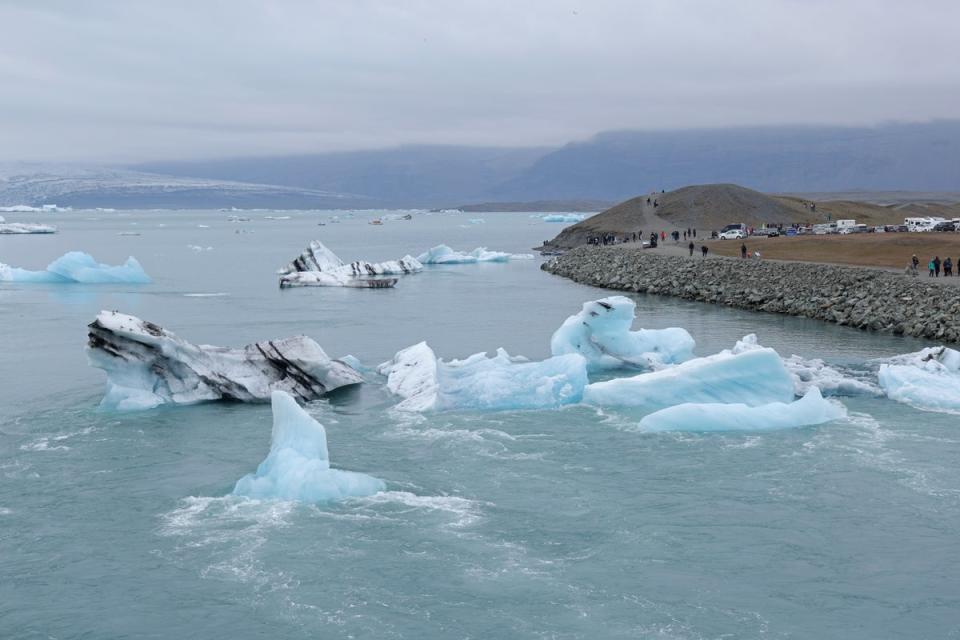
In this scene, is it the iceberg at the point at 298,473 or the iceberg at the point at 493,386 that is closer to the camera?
the iceberg at the point at 298,473

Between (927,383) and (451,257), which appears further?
(451,257)

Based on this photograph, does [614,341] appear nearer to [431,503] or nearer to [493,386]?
[493,386]

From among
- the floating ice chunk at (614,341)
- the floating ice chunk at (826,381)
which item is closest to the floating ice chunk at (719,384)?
the floating ice chunk at (826,381)

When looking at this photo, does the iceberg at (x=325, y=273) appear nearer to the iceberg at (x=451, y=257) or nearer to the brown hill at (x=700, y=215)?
the iceberg at (x=451, y=257)

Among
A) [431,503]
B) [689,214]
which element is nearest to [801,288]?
[431,503]

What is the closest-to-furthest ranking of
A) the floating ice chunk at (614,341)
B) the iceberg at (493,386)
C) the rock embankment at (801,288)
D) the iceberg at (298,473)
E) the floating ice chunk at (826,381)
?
the iceberg at (298,473) → the iceberg at (493,386) → the floating ice chunk at (826,381) → the floating ice chunk at (614,341) → the rock embankment at (801,288)

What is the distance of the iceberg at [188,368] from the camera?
18.5 metres

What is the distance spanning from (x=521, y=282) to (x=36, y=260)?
119 ft

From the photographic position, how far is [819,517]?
12.9 meters

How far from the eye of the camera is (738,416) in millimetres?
17266

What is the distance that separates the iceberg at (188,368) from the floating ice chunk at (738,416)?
736 cm

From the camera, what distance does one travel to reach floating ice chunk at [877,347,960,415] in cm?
1881

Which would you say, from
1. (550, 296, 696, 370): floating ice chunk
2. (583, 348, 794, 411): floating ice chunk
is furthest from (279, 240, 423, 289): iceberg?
(583, 348, 794, 411): floating ice chunk

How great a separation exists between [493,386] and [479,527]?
6.94 meters
